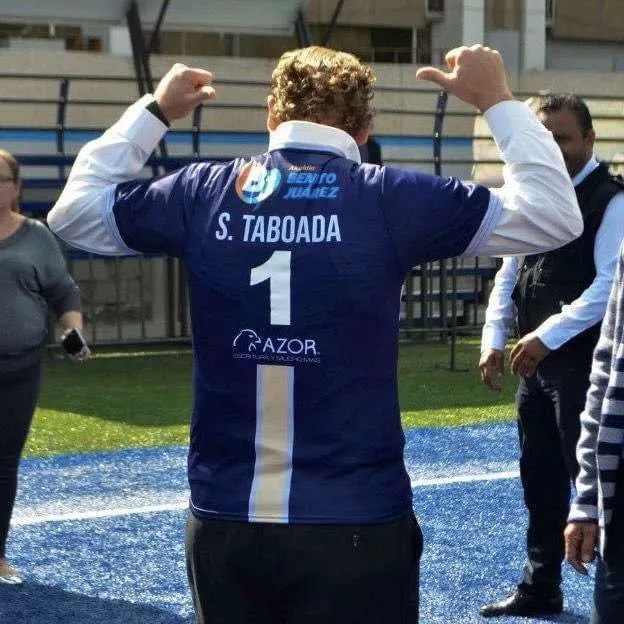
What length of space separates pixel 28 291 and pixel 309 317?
3.18 metres

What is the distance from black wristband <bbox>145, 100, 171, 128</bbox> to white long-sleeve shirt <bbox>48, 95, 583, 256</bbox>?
0.04 ft

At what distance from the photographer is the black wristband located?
2896mm

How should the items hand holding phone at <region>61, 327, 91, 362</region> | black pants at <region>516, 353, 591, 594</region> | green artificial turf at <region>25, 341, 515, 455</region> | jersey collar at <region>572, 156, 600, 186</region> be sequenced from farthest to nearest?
green artificial turf at <region>25, 341, 515, 455</region>, hand holding phone at <region>61, 327, 91, 362</region>, black pants at <region>516, 353, 591, 594</region>, jersey collar at <region>572, 156, 600, 186</region>

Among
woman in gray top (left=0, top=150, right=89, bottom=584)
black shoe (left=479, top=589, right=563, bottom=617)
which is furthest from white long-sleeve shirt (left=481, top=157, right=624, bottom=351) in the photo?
woman in gray top (left=0, top=150, right=89, bottom=584)

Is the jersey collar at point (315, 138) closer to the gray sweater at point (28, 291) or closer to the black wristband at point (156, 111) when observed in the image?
the black wristband at point (156, 111)

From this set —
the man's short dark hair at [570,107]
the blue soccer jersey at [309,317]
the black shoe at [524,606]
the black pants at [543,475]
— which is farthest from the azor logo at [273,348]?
the black shoe at [524,606]

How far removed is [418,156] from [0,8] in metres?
6.30

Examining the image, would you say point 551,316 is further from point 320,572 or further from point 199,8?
point 199,8

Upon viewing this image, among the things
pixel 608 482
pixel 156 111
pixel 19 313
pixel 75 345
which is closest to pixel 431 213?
pixel 156 111

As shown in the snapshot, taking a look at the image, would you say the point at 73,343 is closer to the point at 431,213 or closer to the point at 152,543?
the point at 152,543

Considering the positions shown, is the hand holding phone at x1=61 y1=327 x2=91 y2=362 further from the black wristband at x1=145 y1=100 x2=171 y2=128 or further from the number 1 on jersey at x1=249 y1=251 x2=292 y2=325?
the number 1 on jersey at x1=249 y1=251 x2=292 y2=325

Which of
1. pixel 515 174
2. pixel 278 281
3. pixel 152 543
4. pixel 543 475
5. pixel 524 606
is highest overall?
pixel 515 174

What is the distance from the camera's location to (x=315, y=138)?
2.75 metres

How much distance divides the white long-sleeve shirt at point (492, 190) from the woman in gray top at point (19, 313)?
268cm
